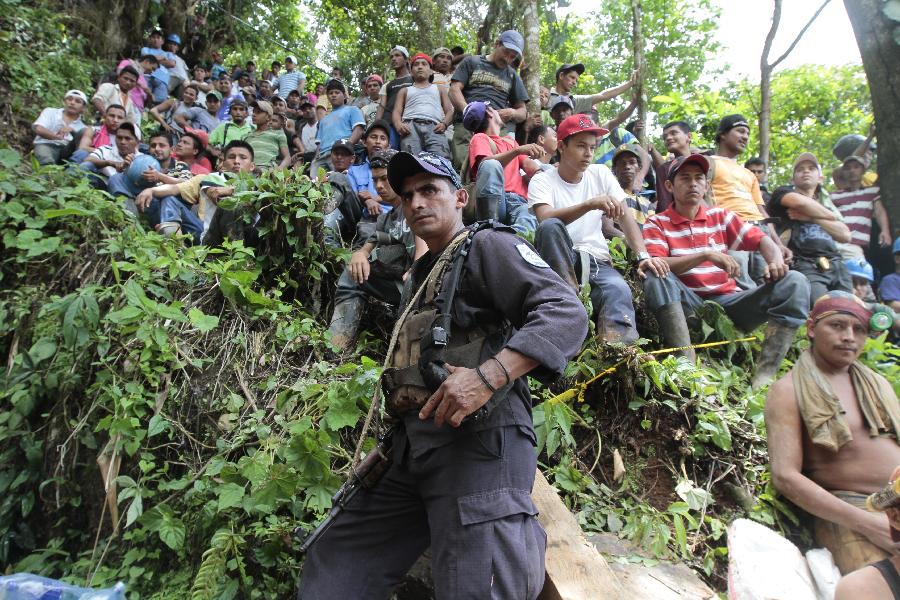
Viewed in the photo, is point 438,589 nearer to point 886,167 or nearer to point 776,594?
point 776,594

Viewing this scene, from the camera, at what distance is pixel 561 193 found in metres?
4.98

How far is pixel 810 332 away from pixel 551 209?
2.14 metres

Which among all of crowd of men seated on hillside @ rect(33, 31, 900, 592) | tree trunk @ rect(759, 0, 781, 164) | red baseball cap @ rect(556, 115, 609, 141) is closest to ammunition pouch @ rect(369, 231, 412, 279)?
crowd of men seated on hillside @ rect(33, 31, 900, 592)

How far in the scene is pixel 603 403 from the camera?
3.97 m

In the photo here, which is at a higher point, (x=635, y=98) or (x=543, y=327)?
(x=635, y=98)

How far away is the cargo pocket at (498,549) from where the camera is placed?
1.89m

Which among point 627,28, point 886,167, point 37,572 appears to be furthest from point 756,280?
point 627,28

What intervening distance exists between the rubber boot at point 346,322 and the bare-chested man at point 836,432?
310cm

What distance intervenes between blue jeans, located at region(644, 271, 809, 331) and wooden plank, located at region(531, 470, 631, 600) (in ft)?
8.55

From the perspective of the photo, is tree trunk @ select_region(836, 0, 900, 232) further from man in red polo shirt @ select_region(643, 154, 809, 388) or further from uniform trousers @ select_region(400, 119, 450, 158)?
uniform trousers @ select_region(400, 119, 450, 158)

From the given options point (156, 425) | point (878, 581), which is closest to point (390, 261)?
point (156, 425)

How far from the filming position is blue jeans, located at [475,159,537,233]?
Answer: 4785 mm

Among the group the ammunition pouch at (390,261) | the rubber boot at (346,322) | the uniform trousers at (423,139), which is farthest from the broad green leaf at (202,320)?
the uniform trousers at (423,139)

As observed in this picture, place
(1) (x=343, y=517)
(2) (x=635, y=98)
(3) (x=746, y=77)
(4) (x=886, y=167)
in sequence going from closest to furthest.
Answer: (1) (x=343, y=517) → (4) (x=886, y=167) → (2) (x=635, y=98) → (3) (x=746, y=77)
